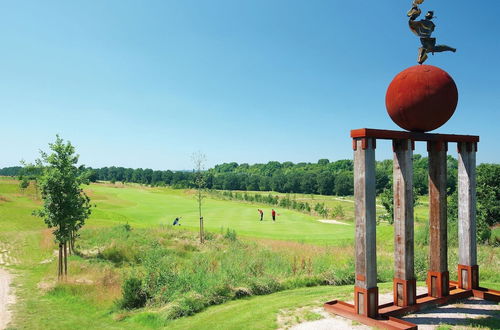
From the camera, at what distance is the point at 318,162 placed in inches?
7259

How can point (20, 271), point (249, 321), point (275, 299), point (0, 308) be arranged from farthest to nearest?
point (20, 271) < point (0, 308) < point (275, 299) < point (249, 321)

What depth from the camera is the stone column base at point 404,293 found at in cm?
862

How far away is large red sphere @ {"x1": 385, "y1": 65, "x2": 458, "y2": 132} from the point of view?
333 inches

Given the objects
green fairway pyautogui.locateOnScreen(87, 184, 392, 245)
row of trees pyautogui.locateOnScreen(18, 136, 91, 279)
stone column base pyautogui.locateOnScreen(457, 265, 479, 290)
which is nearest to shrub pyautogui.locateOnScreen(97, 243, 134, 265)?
row of trees pyautogui.locateOnScreen(18, 136, 91, 279)

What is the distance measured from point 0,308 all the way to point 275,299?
1001 centimetres

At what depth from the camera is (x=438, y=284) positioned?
9.38 metres

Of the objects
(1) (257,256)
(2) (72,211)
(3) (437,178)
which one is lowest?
(1) (257,256)

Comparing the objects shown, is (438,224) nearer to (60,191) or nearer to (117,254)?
(60,191)

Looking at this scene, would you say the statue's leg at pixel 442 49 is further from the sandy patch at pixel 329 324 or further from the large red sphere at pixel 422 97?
the sandy patch at pixel 329 324

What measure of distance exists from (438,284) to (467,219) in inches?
84.4

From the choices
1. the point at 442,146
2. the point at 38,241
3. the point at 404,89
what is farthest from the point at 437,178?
the point at 38,241

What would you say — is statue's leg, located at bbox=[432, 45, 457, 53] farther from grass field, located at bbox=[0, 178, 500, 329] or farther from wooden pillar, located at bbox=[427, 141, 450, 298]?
grass field, located at bbox=[0, 178, 500, 329]

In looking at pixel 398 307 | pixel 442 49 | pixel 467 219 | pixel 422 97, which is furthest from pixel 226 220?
pixel 422 97

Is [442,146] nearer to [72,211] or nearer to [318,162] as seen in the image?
[72,211]
